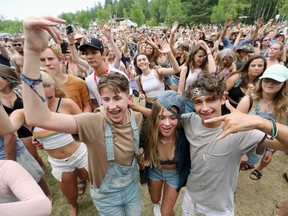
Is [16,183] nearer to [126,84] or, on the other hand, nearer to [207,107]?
[126,84]

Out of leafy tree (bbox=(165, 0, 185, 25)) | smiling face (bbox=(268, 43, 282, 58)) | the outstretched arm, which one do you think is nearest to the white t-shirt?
the outstretched arm

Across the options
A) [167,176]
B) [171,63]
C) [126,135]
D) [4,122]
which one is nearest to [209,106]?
[126,135]

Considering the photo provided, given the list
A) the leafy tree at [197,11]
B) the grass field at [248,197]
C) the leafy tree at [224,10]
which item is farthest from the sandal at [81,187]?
the leafy tree at [197,11]

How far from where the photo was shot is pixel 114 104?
5.52 feet

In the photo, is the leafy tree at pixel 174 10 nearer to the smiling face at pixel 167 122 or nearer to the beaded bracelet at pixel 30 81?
the smiling face at pixel 167 122

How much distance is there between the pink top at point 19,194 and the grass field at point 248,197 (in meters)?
2.32

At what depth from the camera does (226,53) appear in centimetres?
420

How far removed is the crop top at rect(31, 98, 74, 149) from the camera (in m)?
2.19

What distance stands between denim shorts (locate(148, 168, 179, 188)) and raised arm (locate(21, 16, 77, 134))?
4.35 ft

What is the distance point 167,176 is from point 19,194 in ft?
5.11

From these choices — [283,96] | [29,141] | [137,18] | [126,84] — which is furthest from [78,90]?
[137,18]

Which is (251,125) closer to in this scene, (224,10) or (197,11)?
(224,10)

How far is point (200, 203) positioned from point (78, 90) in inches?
89.9

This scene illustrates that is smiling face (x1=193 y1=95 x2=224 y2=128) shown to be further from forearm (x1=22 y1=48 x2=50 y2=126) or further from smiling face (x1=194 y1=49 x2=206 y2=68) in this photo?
smiling face (x1=194 y1=49 x2=206 y2=68)
